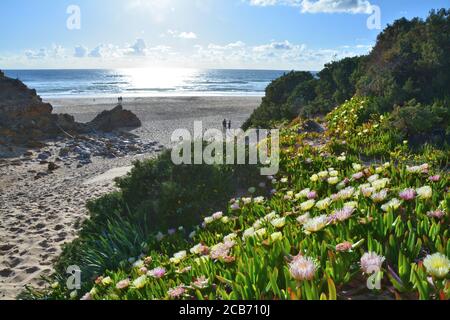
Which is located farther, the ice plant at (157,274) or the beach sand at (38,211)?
the beach sand at (38,211)

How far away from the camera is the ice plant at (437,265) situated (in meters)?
1.89

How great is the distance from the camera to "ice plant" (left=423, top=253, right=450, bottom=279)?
189cm

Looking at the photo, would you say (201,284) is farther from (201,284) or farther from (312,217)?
(312,217)

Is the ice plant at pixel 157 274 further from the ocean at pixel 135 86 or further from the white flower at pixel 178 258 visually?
the ocean at pixel 135 86

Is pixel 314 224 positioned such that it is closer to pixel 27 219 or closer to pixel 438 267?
pixel 438 267

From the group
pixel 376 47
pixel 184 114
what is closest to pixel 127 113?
pixel 184 114

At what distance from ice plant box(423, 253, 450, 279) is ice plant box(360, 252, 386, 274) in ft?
0.69

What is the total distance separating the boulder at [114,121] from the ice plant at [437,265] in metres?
22.4

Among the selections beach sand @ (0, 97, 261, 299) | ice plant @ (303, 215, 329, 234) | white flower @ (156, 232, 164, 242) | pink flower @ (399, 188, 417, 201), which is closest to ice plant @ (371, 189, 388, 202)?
pink flower @ (399, 188, 417, 201)

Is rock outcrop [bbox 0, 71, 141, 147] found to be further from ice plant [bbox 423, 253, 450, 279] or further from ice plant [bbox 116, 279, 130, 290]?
ice plant [bbox 423, 253, 450, 279]

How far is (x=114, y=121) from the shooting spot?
950 inches

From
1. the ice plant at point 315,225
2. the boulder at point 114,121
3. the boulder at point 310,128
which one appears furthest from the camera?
the boulder at point 114,121

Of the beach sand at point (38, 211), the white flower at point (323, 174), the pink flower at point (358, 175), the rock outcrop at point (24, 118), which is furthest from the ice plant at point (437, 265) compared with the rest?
the rock outcrop at point (24, 118)
